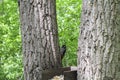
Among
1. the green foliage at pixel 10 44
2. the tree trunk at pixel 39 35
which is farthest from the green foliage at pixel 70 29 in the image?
the tree trunk at pixel 39 35

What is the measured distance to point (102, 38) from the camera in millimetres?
2152

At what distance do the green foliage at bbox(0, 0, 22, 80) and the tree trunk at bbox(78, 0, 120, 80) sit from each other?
2996 mm

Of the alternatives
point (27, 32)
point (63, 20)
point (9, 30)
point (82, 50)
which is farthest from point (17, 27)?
point (82, 50)

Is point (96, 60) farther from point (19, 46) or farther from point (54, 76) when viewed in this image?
point (19, 46)

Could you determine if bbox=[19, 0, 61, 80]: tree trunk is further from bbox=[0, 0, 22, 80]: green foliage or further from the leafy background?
bbox=[0, 0, 22, 80]: green foliage

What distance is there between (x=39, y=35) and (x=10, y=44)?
8.26 feet

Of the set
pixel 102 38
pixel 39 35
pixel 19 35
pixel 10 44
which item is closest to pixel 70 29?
pixel 19 35

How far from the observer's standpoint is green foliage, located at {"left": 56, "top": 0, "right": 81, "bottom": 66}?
4809mm

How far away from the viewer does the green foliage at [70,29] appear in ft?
15.8

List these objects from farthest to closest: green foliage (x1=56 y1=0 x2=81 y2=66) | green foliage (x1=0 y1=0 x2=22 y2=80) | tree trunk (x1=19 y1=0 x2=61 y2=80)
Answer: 1. green foliage (x1=0 y1=0 x2=22 y2=80)
2. green foliage (x1=56 y1=0 x2=81 y2=66)
3. tree trunk (x1=19 y1=0 x2=61 y2=80)

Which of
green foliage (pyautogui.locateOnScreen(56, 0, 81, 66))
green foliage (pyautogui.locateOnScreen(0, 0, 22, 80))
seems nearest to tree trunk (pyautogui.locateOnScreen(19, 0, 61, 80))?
green foliage (pyautogui.locateOnScreen(56, 0, 81, 66))

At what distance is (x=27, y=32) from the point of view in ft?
9.30

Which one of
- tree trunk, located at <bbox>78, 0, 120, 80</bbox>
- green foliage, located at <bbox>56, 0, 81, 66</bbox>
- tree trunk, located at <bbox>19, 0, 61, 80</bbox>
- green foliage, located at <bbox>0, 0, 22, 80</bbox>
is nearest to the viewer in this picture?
tree trunk, located at <bbox>78, 0, 120, 80</bbox>

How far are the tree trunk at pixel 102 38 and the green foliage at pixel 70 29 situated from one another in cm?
257
